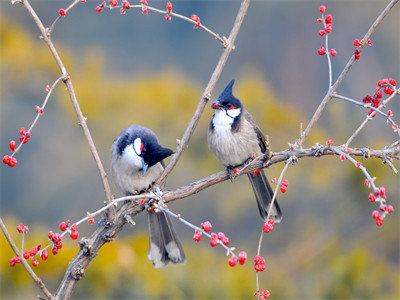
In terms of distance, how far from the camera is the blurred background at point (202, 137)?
166 inches

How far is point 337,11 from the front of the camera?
7355 millimetres

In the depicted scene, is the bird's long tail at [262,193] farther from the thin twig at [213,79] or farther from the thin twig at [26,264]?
the thin twig at [26,264]

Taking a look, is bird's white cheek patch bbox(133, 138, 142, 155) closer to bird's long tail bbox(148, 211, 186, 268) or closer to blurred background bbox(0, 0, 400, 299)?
bird's long tail bbox(148, 211, 186, 268)

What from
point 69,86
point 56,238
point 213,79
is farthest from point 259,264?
point 69,86

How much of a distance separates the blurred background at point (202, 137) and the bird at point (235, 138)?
4.35 ft

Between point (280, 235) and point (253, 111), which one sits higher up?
point (253, 111)

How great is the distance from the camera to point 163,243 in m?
2.87

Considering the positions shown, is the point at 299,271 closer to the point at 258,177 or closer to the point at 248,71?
the point at 248,71

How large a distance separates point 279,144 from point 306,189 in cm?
152

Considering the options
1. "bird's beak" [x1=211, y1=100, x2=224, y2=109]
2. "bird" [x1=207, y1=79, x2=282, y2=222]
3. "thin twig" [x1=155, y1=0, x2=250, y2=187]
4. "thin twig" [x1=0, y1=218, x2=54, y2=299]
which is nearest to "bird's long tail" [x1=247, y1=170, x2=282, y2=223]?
"bird" [x1=207, y1=79, x2=282, y2=222]

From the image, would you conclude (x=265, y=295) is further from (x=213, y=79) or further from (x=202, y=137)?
(x=202, y=137)

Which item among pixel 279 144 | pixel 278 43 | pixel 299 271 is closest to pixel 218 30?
pixel 278 43

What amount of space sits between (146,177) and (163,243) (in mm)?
379

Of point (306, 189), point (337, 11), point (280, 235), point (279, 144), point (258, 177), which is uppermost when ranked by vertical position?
point (337, 11)
